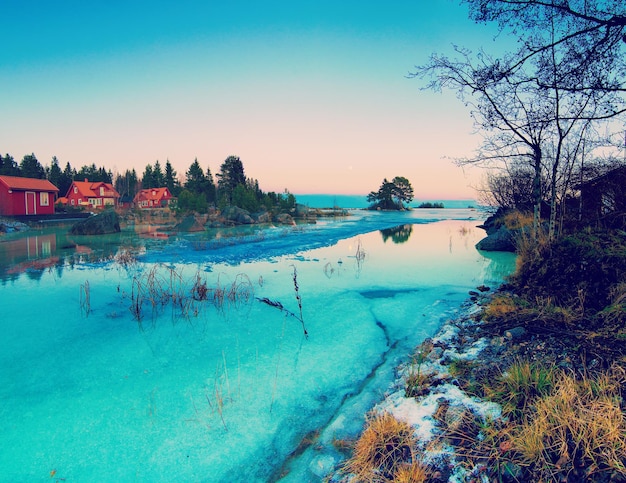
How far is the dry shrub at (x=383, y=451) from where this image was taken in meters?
2.37

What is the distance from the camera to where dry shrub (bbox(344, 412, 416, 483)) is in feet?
7.78

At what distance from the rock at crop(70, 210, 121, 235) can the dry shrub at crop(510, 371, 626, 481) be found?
73.3 ft

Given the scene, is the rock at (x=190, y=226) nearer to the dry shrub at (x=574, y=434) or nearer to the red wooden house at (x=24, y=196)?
the red wooden house at (x=24, y=196)

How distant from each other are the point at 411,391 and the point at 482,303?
3.93 metres

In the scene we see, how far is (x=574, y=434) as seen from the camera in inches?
90.8

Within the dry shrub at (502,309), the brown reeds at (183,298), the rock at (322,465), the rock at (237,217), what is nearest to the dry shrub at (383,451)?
the rock at (322,465)

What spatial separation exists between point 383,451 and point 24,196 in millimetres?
38298

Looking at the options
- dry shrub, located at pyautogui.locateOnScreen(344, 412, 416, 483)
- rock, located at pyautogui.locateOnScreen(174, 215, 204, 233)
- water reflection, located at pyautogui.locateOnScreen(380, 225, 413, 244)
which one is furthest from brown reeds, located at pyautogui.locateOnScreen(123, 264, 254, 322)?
rock, located at pyautogui.locateOnScreen(174, 215, 204, 233)

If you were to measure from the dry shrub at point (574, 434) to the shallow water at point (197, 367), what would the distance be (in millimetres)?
1429

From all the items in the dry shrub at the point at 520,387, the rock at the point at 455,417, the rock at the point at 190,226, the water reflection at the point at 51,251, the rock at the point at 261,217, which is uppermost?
the rock at the point at 261,217

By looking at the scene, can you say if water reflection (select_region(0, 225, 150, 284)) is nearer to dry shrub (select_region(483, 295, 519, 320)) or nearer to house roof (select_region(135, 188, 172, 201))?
dry shrub (select_region(483, 295, 519, 320))

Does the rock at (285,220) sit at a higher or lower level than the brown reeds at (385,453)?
higher

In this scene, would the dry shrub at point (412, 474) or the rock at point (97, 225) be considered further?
the rock at point (97, 225)

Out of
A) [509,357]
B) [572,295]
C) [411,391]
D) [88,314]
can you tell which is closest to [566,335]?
[509,357]
